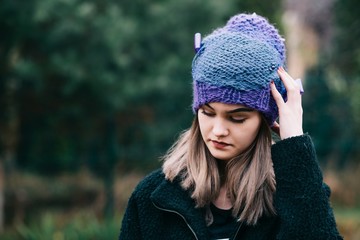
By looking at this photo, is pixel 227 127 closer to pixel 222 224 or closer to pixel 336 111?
pixel 222 224

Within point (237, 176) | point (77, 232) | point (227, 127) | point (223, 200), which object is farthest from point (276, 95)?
point (77, 232)

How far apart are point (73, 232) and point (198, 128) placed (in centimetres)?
315

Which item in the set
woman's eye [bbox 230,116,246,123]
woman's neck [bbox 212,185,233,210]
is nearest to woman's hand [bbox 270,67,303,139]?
woman's eye [bbox 230,116,246,123]

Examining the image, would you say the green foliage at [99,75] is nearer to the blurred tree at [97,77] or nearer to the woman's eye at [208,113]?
the blurred tree at [97,77]

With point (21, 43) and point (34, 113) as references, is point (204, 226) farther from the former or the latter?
point (34, 113)

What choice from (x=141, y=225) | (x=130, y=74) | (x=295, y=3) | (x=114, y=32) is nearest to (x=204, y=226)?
(x=141, y=225)

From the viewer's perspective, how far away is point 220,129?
8.41 feet

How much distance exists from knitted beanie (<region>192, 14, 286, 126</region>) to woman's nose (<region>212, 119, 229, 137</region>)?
7 cm

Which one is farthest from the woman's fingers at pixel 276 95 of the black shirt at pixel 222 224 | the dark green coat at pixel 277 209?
the black shirt at pixel 222 224

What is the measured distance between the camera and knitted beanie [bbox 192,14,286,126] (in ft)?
8.46

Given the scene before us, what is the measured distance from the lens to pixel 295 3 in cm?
2370

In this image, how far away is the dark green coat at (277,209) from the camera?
8.48 ft

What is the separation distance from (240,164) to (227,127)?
0.20 m

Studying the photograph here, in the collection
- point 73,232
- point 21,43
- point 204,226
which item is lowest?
point 73,232
